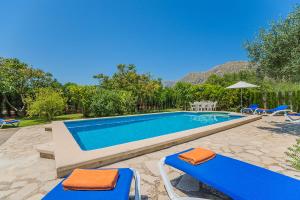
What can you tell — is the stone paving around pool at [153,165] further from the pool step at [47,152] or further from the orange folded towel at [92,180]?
the orange folded towel at [92,180]

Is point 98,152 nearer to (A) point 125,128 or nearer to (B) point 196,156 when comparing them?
(B) point 196,156

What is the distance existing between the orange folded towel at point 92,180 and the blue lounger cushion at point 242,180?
1.00m

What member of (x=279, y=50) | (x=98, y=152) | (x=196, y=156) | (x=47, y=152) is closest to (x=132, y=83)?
(x=279, y=50)

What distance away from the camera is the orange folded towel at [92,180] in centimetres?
205

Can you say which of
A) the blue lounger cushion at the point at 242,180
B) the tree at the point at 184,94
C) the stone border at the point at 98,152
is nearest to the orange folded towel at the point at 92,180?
the blue lounger cushion at the point at 242,180

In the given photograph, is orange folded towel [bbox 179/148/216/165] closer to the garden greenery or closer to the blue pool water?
the blue pool water

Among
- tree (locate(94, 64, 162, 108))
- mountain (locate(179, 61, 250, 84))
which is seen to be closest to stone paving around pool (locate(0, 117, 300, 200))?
tree (locate(94, 64, 162, 108))

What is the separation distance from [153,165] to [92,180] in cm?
188

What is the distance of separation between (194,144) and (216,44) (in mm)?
30054

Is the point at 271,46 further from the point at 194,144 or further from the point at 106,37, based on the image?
the point at 106,37

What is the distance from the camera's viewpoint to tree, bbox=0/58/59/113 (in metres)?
13.7

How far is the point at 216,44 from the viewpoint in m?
31.3

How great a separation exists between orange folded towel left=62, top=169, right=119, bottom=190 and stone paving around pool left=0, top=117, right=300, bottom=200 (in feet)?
2.50

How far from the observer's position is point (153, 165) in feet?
12.5
